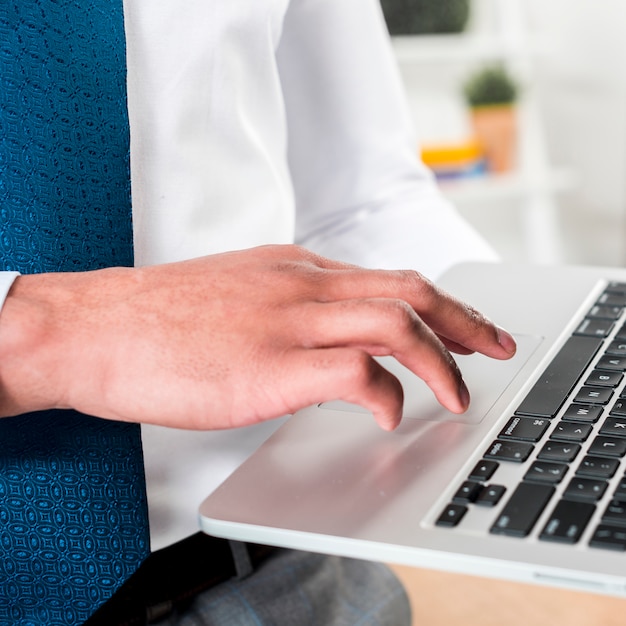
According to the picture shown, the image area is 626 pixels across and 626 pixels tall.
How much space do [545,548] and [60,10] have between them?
382 mm

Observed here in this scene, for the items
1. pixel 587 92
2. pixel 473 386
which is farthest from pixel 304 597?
pixel 587 92

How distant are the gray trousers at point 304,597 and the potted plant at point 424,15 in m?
1.64

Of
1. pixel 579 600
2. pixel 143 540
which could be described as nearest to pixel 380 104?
pixel 143 540

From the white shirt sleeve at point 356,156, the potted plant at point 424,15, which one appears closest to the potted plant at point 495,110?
the potted plant at point 424,15

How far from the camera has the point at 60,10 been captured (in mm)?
527

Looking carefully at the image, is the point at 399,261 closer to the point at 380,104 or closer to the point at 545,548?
the point at 380,104

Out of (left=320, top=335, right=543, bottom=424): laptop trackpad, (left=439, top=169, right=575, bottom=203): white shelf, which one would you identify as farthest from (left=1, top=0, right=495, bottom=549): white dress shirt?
(left=439, top=169, right=575, bottom=203): white shelf

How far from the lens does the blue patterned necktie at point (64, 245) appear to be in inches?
19.9

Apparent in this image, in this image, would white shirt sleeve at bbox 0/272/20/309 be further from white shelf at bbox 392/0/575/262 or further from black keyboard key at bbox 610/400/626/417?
white shelf at bbox 392/0/575/262

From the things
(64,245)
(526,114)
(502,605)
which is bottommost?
(502,605)

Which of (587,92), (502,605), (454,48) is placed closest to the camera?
(502,605)

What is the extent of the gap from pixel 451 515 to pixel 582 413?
0.12 metres

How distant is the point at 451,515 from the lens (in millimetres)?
396

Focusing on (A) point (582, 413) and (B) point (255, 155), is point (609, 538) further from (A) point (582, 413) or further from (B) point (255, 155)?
(B) point (255, 155)
